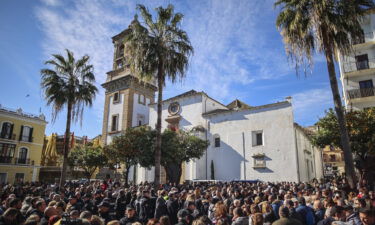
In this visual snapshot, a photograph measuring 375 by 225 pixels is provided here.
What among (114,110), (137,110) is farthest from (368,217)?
(114,110)

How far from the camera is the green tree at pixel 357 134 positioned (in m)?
15.6

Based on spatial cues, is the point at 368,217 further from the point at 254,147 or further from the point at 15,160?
the point at 15,160

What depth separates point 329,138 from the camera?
16844mm

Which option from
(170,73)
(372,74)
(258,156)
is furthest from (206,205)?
(372,74)

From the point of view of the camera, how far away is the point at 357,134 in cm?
1566

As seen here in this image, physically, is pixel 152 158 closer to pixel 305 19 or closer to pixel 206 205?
pixel 206 205

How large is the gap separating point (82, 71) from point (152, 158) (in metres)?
8.96

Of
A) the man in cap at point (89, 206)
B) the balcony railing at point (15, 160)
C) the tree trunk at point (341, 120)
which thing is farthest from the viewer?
the balcony railing at point (15, 160)

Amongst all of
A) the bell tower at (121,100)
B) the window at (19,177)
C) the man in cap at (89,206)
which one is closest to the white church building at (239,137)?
the bell tower at (121,100)

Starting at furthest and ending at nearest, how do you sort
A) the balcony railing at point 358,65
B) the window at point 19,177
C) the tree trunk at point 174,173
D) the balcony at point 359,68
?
the window at point 19,177 → the balcony railing at point 358,65 → the balcony at point 359,68 → the tree trunk at point 174,173

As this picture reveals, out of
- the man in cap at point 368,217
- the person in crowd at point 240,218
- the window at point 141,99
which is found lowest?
the person in crowd at point 240,218

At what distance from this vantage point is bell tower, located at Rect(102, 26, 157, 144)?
38.4m

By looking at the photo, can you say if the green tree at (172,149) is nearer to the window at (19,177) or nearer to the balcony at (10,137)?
the window at (19,177)

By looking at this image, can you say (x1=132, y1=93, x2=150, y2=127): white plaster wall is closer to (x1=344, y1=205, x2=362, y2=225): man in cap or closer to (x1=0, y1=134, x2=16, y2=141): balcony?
(x1=0, y1=134, x2=16, y2=141): balcony
